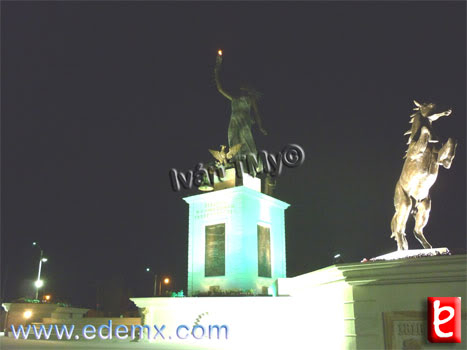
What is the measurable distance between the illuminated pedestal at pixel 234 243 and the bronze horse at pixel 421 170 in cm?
793

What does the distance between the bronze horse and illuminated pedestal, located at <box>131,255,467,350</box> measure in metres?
3.56

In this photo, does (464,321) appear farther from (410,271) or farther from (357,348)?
(357,348)

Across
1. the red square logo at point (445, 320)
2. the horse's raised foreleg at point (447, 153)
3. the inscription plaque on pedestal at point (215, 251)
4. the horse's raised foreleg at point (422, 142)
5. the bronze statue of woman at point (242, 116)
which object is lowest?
the red square logo at point (445, 320)

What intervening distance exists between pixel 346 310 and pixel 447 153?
611 cm

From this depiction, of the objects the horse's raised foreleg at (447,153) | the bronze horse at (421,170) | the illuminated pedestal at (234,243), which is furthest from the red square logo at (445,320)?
the illuminated pedestal at (234,243)

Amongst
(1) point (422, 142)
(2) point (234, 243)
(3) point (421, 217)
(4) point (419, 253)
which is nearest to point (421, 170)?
(1) point (422, 142)

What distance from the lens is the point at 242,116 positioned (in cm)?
2455

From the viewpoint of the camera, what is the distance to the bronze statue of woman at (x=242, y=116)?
24234mm

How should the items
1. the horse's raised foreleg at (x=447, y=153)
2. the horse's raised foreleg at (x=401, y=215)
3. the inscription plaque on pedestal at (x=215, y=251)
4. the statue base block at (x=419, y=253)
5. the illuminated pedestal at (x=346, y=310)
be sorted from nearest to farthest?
the illuminated pedestal at (x=346, y=310) → the statue base block at (x=419, y=253) → the horse's raised foreleg at (x=447, y=153) → the horse's raised foreleg at (x=401, y=215) → the inscription plaque on pedestal at (x=215, y=251)

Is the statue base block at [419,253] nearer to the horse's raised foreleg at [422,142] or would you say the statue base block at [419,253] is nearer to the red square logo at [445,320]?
the red square logo at [445,320]

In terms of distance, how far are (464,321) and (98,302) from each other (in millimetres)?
39636

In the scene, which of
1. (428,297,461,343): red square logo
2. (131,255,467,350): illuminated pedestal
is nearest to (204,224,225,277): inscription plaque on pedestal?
(131,255,467,350): illuminated pedestal

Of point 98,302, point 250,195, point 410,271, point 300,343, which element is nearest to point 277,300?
point 300,343

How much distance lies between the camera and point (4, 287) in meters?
41.7
